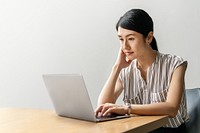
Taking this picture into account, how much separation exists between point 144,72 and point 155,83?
0.10m

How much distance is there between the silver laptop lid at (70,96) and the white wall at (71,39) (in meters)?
1.12

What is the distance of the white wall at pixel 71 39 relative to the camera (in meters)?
2.31

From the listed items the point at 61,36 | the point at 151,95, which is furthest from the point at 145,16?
the point at 61,36

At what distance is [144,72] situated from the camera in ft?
5.79

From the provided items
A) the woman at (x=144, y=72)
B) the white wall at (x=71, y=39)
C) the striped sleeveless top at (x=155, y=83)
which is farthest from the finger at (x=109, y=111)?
the white wall at (x=71, y=39)

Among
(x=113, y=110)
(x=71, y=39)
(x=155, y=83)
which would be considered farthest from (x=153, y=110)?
(x=71, y=39)

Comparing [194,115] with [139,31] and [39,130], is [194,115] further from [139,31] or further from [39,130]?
[39,130]

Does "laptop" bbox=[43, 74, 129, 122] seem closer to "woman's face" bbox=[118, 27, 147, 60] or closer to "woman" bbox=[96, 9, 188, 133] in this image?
"woman" bbox=[96, 9, 188, 133]

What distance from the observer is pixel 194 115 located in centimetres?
172

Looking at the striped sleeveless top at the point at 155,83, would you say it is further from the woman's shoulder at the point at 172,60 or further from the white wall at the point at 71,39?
the white wall at the point at 71,39

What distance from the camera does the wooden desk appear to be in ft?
3.88

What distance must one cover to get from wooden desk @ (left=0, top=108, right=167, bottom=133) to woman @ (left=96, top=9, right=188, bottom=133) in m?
0.22

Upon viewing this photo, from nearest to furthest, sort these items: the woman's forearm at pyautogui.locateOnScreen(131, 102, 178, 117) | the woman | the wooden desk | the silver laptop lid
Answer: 1. the wooden desk
2. the silver laptop lid
3. the woman's forearm at pyautogui.locateOnScreen(131, 102, 178, 117)
4. the woman

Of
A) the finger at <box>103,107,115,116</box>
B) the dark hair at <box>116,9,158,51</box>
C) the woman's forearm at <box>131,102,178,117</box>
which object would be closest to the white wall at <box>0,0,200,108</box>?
the dark hair at <box>116,9,158,51</box>
